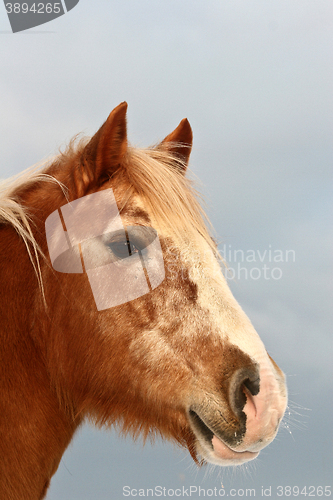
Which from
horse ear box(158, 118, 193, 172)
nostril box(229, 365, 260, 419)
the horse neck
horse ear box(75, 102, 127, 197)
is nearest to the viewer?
nostril box(229, 365, 260, 419)

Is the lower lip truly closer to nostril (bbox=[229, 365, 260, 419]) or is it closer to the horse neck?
nostril (bbox=[229, 365, 260, 419])

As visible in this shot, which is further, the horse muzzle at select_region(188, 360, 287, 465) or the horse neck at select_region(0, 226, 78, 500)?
the horse neck at select_region(0, 226, 78, 500)

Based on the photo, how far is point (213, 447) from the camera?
6.69 ft

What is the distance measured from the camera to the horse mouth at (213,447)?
2021 mm

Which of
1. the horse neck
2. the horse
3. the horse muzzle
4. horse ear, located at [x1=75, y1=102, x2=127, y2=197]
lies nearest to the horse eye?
the horse

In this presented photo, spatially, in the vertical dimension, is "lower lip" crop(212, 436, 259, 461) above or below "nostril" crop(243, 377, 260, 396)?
below

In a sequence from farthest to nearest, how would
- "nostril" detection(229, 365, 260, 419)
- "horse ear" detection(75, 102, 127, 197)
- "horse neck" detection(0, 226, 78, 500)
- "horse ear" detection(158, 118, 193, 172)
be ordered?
"horse ear" detection(158, 118, 193, 172), "horse ear" detection(75, 102, 127, 197), "horse neck" detection(0, 226, 78, 500), "nostril" detection(229, 365, 260, 419)

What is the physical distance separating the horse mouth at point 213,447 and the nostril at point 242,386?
19 centimetres

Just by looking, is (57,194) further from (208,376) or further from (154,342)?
(208,376)

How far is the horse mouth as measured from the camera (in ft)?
6.63

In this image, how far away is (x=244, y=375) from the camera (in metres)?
1.93

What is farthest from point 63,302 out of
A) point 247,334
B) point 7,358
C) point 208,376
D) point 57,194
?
point 247,334

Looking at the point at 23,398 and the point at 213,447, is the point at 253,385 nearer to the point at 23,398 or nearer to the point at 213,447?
the point at 213,447

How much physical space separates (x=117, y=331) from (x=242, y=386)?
722mm
